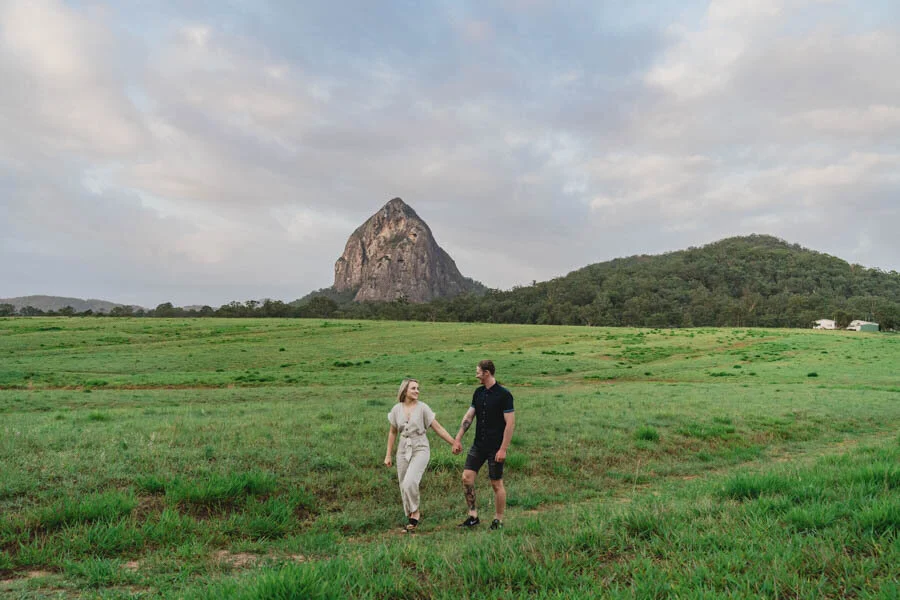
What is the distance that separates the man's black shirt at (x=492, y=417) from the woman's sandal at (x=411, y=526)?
4.97 feet

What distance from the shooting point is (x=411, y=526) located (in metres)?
7.67

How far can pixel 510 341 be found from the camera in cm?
5875

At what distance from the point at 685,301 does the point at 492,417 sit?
139914 mm

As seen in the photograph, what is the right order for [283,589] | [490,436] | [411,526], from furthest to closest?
[490,436]
[411,526]
[283,589]

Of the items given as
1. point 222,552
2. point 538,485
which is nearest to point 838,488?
point 538,485

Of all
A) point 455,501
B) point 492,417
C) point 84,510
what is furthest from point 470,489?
point 84,510

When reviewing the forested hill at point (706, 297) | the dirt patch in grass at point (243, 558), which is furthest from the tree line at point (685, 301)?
the dirt patch in grass at point (243, 558)

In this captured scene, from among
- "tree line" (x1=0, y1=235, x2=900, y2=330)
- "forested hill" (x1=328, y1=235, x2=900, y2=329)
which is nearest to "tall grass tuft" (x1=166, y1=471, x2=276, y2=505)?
"forested hill" (x1=328, y1=235, x2=900, y2=329)

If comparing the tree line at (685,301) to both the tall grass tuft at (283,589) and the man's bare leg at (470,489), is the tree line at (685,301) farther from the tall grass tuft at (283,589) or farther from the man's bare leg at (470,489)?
the tall grass tuft at (283,589)

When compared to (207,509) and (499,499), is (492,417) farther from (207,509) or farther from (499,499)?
(207,509)

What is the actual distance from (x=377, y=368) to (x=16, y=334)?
43912mm

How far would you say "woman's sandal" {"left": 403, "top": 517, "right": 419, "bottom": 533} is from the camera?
25.1ft

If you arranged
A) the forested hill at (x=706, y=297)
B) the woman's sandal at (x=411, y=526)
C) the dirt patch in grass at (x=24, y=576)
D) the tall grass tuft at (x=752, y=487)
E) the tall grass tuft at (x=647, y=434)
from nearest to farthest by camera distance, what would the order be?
the dirt patch in grass at (x=24, y=576)
the tall grass tuft at (x=752, y=487)
the woman's sandal at (x=411, y=526)
the tall grass tuft at (x=647, y=434)
the forested hill at (x=706, y=297)

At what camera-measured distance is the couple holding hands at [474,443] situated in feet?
25.7
